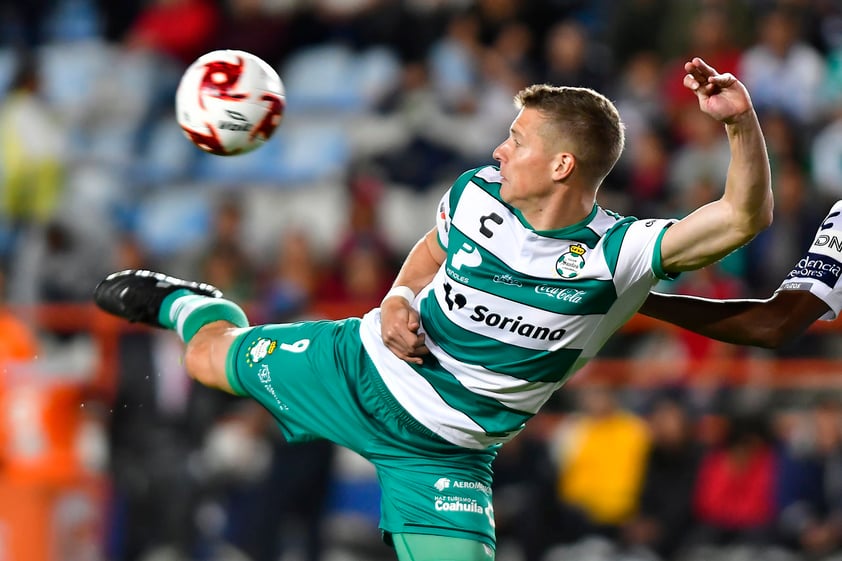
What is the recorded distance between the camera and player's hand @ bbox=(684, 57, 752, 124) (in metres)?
4.17

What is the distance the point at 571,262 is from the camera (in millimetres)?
4727

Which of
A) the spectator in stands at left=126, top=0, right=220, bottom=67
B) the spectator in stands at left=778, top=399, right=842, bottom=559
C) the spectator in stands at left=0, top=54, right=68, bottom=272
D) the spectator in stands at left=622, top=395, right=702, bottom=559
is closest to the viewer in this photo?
the spectator in stands at left=778, top=399, right=842, bottom=559

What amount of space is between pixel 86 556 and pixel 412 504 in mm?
4736

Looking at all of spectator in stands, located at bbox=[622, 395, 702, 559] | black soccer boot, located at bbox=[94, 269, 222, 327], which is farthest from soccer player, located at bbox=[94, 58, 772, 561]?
spectator in stands, located at bbox=[622, 395, 702, 559]

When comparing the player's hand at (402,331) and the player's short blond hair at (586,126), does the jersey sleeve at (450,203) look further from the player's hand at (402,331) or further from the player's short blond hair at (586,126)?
the player's short blond hair at (586,126)

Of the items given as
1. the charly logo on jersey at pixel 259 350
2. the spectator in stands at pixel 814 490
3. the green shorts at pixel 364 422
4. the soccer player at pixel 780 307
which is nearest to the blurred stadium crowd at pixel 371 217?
the spectator in stands at pixel 814 490

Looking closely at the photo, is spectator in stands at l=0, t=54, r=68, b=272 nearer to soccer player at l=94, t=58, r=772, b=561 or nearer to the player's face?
soccer player at l=94, t=58, r=772, b=561

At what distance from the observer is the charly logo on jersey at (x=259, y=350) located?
540 cm

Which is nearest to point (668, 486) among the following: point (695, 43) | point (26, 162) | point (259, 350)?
point (259, 350)

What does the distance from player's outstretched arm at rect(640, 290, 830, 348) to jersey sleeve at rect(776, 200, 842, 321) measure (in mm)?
29

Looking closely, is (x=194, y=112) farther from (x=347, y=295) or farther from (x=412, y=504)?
(x=347, y=295)

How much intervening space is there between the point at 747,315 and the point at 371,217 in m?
5.73

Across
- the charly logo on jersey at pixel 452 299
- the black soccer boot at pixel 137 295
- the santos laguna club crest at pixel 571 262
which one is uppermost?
the santos laguna club crest at pixel 571 262

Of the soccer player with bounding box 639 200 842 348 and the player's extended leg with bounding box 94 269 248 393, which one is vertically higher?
the soccer player with bounding box 639 200 842 348
